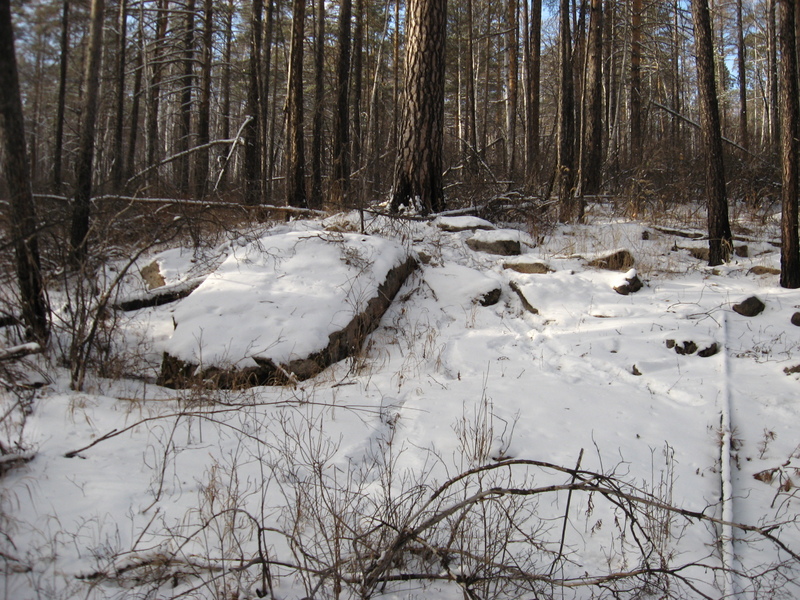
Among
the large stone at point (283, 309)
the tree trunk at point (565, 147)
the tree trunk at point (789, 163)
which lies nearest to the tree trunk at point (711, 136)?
the tree trunk at point (789, 163)

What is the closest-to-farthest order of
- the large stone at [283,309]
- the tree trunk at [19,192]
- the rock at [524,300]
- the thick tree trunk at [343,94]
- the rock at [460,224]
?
the tree trunk at [19,192]
the large stone at [283,309]
the rock at [524,300]
the rock at [460,224]
the thick tree trunk at [343,94]

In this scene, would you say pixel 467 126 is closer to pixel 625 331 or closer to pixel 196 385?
pixel 625 331

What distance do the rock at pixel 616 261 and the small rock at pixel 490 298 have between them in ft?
4.84

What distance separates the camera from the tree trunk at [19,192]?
172 inches

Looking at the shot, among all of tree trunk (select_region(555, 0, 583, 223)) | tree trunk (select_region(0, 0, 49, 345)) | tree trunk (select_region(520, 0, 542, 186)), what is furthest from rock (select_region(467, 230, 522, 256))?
tree trunk (select_region(520, 0, 542, 186))

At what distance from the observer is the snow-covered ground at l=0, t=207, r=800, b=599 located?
2.50 metres

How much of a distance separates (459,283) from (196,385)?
10.9 feet

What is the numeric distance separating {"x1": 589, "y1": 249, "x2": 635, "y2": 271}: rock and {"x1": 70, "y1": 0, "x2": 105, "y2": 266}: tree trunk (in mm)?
6203

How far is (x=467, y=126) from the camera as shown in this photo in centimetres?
1744

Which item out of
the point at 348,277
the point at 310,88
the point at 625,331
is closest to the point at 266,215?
the point at 348,277

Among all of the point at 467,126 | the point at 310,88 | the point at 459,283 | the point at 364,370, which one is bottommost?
the point at 364,370

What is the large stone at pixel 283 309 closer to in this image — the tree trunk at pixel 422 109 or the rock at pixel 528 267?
the rock at pixel 528 267

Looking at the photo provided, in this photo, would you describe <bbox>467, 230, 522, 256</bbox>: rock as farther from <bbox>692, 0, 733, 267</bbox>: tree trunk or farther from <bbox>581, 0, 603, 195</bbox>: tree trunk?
<bbox>581, 0, 603, 195</bbox>: tree trunk

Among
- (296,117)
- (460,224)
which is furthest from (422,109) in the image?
(296,117)
